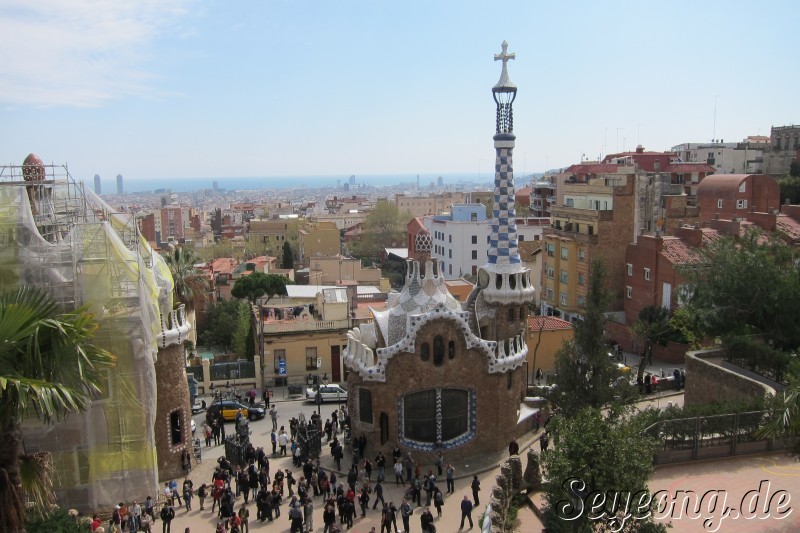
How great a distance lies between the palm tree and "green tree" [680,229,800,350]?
2398cm

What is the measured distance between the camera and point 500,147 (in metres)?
26.7

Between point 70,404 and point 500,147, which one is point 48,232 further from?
point 500,147

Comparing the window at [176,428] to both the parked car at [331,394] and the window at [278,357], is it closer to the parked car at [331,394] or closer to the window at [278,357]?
the parked car at [331,394]

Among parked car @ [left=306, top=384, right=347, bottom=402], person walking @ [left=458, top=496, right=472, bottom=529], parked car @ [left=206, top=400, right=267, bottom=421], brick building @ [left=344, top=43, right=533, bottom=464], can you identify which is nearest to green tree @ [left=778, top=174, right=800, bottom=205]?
brick building @ [left=344, top=43, right=533, bottom=464]

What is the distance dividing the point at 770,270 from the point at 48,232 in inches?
1050

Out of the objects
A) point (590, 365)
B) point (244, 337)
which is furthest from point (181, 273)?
point (590, 365)

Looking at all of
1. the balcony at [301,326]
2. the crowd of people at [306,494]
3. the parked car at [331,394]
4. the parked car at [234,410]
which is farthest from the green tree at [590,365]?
the balcony at [301,326]

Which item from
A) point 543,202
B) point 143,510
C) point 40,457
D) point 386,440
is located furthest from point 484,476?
point 543,202

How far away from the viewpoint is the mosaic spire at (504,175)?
87.2 feet

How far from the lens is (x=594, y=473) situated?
573 inches

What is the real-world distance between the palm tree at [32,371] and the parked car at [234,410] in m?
16.9

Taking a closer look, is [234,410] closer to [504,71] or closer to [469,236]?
[504,71]

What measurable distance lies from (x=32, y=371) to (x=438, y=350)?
14065 millimetres

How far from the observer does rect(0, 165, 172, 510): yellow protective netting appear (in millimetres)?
18891
